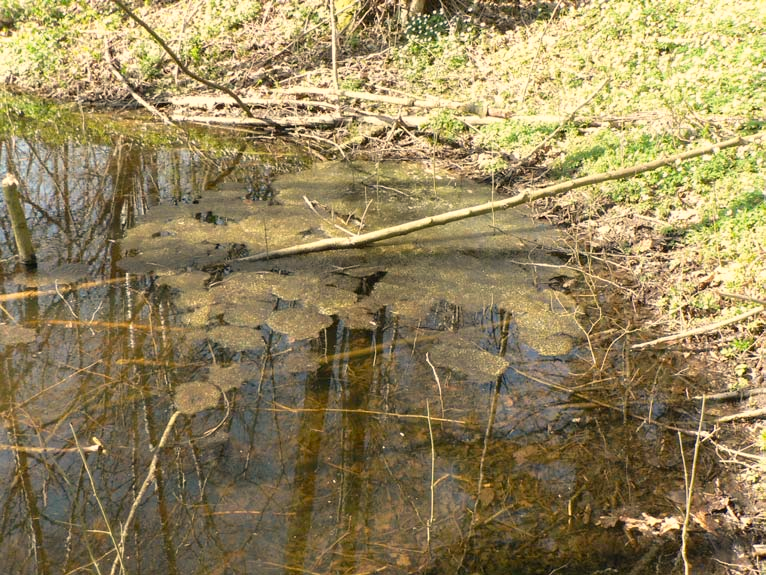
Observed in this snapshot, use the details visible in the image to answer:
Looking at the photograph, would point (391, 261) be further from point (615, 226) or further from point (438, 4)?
point (438, 4)

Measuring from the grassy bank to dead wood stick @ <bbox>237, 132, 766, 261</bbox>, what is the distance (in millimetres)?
310

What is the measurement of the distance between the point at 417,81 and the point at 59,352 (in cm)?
753

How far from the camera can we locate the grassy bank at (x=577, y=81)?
16.4 ft

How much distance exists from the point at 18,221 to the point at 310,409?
2.83 m

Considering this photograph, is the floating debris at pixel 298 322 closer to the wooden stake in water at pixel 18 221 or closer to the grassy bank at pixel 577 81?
the wooden stake in water at pixel 18 221

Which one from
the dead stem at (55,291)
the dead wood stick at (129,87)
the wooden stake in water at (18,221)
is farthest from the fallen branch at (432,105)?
the wooden stake in water at (18,221)

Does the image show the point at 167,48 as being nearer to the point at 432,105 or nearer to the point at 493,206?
the point at 432,105

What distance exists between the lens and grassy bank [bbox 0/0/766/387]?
5008 mm

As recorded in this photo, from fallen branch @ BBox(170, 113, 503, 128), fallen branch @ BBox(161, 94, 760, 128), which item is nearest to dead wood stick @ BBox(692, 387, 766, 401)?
fallen branch @ BBox(161, 94, 760, 128)

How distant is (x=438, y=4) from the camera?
38.6 feet

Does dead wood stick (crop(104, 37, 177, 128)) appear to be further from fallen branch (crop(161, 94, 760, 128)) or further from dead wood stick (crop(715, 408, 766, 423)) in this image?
dead wood stick (crop(715, 408, 766, 423))

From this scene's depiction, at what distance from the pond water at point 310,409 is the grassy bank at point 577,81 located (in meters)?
0.75

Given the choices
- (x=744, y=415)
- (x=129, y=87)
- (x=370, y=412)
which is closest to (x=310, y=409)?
(x=370, y=412)

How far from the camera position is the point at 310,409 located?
12.2 feet
